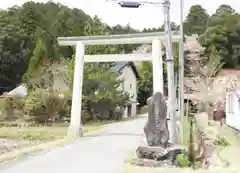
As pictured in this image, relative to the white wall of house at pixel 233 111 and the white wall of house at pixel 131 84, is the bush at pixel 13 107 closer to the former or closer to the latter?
the white wall of house at pixel 131 84

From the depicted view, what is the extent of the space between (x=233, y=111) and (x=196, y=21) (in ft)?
118

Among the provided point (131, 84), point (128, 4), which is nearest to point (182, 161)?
point (128, 4)

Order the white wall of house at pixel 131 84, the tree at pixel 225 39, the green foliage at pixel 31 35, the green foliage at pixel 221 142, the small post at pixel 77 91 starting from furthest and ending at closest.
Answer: the green foliage at pixel 31 35 → the white wall of house at pixel 131 84 → the tree at pixel 225 39 → the small post at pixel 77 91 → the green foliage at pixel 221 142

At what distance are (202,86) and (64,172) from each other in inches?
972

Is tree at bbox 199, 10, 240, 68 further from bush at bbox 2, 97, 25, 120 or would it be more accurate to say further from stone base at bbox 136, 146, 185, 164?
stone base at bbox 136, 146, 185, 164

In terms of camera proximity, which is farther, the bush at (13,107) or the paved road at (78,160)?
the bush at (13,107)

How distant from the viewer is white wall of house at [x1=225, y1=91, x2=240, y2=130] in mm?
20188

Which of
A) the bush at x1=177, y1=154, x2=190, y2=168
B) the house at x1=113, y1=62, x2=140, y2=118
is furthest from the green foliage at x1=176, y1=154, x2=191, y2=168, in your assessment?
the house at x1=113, y1=62, x2=140, y2=118

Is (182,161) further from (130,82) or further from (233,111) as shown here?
(130,82)

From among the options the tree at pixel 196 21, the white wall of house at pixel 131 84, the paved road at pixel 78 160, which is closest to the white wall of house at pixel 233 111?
the paved road at pixel 78 160

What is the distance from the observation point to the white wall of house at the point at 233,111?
66.2 ft

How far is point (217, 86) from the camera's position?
30.9 m

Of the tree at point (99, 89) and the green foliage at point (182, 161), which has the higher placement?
the tree at point (99, 89)

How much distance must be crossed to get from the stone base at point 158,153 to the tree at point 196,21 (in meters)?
39.8
